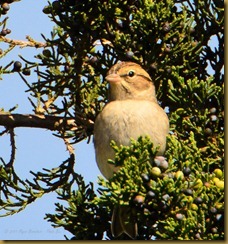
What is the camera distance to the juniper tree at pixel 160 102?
6172 mm

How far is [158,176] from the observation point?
20.2 feet

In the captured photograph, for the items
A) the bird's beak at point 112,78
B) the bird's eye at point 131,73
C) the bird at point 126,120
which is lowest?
the bird at point 126,120

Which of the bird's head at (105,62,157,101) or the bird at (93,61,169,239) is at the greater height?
the bird's head at (105,62,157,101)

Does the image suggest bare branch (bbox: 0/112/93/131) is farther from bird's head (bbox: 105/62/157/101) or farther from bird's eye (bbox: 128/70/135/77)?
bird's eye (bbox: 128/70/135/77)

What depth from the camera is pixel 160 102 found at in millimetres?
7727

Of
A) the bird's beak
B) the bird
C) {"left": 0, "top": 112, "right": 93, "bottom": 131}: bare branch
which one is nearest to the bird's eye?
the bird

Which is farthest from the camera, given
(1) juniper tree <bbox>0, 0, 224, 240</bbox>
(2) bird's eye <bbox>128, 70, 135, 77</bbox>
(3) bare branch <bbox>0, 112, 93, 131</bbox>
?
(3) bare branch <bbox>0, 112, 93, 131</bbox>

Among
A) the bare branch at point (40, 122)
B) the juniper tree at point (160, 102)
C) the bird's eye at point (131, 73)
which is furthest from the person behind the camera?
the bare branch at point (40, 122)

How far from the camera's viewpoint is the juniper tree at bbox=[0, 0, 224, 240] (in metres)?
6.17

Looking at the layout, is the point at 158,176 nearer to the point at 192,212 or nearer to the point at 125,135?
the point at 192,212

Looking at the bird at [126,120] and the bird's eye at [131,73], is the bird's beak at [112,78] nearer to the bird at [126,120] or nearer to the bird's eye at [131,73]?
the bird at [126,120]

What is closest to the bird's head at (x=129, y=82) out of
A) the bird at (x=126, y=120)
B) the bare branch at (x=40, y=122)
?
the bird at (x=126, y=120)

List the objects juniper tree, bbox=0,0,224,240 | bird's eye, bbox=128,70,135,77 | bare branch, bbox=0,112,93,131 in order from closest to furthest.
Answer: juniper tree, bbox=0,0,224,240
bird's eye, bbox=128,70,135,77
bare branch, bbox=0,112,93,131

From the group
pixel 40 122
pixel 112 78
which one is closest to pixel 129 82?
pixel 112 78
